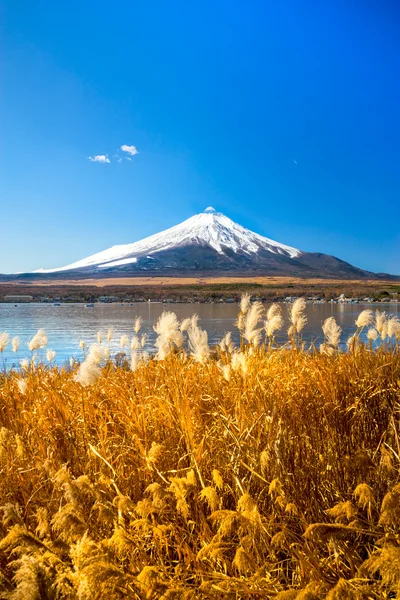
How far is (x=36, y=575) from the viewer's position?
129cm

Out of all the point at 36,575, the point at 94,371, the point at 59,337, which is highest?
the point at 94,371

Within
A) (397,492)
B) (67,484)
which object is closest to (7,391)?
(67,484)

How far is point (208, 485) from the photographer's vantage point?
2451 mm

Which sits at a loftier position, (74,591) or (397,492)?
(397,492)

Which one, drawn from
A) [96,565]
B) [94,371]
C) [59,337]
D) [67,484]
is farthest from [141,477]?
[59,337]

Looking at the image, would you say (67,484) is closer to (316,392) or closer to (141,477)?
(141,477)

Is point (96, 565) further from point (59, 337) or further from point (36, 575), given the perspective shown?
point (59, 337)

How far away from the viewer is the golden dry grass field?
1529mm

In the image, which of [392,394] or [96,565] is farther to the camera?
[392,394]

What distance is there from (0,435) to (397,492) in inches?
76.2

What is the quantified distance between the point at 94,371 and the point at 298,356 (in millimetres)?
2381

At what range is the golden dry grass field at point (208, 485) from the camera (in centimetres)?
153

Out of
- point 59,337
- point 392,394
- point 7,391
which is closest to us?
point 392,394

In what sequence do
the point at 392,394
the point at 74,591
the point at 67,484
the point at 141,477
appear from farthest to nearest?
the point at 392,394
the point at 141,477
the point at 67,484
the point at 74,591
